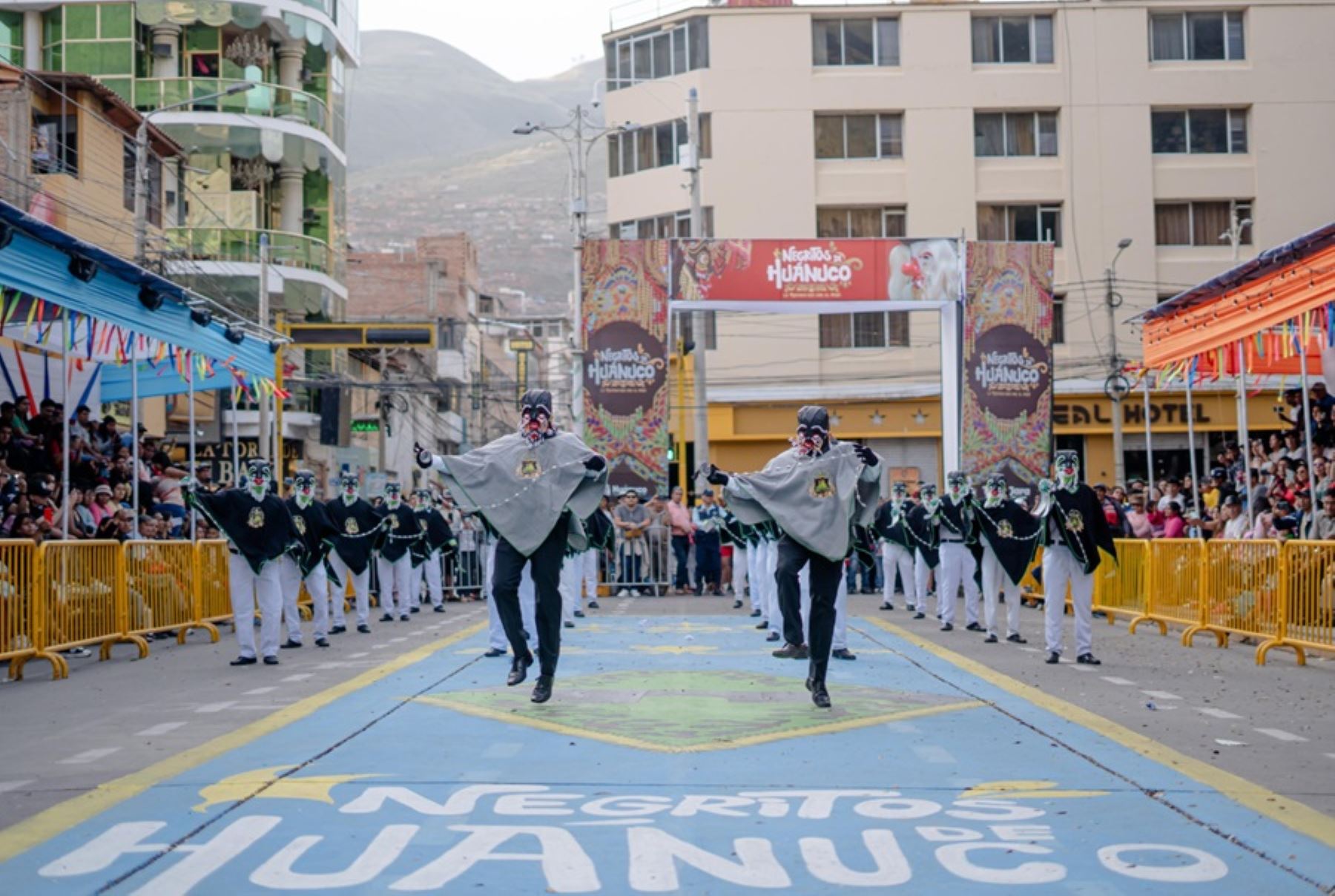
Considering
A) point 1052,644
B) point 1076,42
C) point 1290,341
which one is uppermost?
point 1076,42

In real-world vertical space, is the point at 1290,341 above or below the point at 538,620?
above

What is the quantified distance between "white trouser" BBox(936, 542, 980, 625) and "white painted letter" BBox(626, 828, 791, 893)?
1534 cm

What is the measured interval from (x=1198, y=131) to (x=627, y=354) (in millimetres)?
23636

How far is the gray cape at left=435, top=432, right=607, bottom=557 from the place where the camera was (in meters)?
12.1

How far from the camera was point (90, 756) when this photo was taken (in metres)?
9.67

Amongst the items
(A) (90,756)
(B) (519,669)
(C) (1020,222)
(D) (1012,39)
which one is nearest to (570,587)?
(B) (519,669)

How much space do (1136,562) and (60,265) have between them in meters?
13.0

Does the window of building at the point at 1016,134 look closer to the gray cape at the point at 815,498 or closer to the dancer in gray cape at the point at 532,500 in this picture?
the gray cape at the point at 815,498

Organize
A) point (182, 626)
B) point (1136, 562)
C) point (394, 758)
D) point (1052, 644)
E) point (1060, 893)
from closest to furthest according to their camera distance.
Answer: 1. point (1060, 893)
2. point (394, 758)
3. point (1052, 644)
4. point (182, 626)
5. point (1136, 562)

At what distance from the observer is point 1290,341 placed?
73.5 feet

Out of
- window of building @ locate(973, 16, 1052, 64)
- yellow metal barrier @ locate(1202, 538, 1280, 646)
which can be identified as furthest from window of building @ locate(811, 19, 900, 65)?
yellow metal barrier @ locate(1202, 538, 1280, 646)

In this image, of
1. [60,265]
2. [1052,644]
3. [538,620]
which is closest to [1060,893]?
[538,620]

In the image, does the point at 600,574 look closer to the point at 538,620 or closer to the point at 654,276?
the point at 654,276

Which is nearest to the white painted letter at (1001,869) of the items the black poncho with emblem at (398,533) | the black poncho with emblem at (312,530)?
the black poncho with emblem at (312,530)
